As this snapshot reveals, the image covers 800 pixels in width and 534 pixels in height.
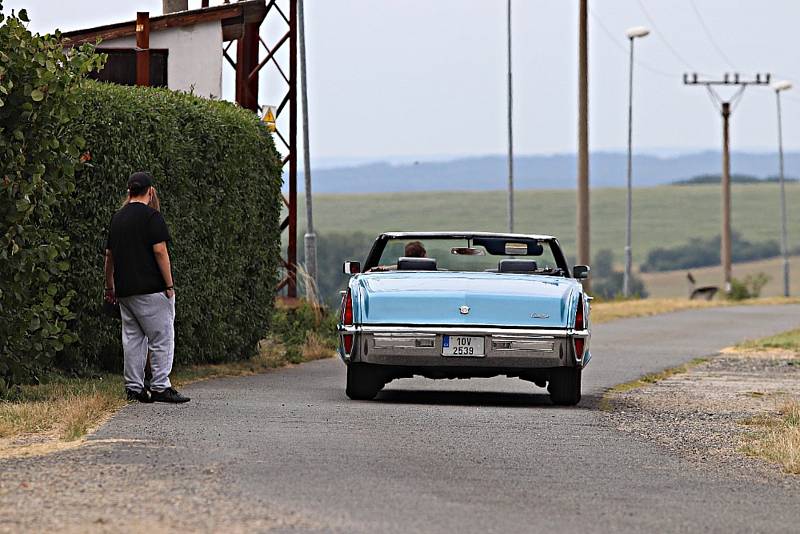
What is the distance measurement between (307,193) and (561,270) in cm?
1388

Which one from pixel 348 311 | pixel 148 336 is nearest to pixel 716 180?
pixel 348 311

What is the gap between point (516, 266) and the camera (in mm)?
15844

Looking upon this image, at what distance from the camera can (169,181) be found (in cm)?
1755

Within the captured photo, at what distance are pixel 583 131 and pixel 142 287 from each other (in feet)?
104

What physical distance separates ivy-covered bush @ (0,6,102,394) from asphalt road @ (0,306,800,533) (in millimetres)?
1271

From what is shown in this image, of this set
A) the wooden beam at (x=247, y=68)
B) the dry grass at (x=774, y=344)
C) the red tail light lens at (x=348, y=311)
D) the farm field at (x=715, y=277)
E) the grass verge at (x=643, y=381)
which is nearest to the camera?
the red tail light lens at (x=348, y=311)

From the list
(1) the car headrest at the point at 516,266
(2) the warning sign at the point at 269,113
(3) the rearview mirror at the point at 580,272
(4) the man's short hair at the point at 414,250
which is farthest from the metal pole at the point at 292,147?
(1) the car headrest at the point at 516,266

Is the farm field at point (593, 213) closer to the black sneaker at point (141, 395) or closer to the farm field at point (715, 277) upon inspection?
the farm field at point (715, 277)

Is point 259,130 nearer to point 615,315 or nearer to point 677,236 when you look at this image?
point 615,315

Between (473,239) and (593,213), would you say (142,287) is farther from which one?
(593,213)

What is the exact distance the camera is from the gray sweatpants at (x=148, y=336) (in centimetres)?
1409

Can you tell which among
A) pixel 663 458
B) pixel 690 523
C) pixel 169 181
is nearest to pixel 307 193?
pixel 169 181

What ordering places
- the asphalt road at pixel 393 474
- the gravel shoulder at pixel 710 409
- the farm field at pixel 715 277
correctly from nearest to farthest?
the asphalt road at pixel 393 474
the gravel shoulder at pixel 710 409
the farm field at pixel 715 277

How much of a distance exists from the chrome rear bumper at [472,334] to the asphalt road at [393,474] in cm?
42
